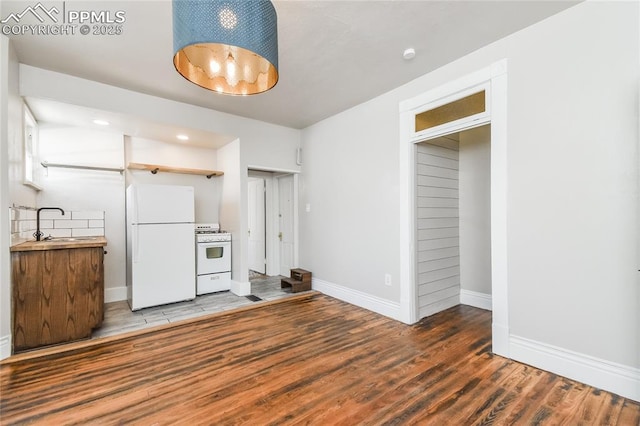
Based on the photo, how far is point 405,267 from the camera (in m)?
3.24

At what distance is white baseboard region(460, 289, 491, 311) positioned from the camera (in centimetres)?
363

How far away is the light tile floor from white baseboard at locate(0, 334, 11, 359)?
570 millimetres

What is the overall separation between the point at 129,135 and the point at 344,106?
323 cm

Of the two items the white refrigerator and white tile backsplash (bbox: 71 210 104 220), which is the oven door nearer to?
the white refrigerator

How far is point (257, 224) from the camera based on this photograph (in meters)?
6.00

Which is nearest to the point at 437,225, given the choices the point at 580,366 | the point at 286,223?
the point at 580,366

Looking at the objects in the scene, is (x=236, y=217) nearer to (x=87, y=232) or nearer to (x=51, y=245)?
(x=87, y=232)

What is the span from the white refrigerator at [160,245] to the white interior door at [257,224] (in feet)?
6.44

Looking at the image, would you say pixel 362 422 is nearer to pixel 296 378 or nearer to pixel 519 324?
pixel 296 378

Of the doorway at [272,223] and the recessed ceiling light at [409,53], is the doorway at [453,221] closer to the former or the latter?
the recessed ceiling light at [409,53]

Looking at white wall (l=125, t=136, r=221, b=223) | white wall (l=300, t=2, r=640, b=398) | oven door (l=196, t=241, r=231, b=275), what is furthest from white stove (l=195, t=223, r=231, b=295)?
white wall (l=300, t=2, r=640, b=398)

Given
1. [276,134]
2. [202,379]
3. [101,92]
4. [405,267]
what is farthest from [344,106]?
[202,379]

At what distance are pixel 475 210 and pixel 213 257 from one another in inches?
154

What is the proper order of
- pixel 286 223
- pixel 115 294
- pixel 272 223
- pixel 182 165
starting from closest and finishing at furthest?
pixel 115 294, pixel 182 165, pixel 286 223, pixel 272 223
